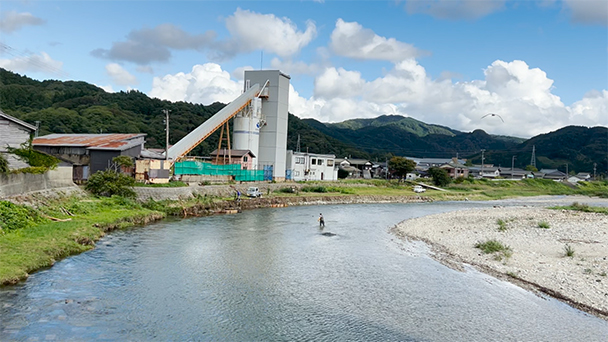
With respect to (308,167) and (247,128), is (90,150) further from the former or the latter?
(308,167)

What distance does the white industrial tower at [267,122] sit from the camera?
56875mm

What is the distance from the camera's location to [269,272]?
1889 centimetres

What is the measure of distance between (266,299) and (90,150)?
1246 inches

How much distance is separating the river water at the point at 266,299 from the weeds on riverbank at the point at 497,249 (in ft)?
10.7

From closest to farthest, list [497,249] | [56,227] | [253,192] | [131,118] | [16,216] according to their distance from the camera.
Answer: [16,216] < [56,227] < [497,249] < [253,192] < [131,118]

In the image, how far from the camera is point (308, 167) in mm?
68438

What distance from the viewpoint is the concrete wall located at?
75.6 feet

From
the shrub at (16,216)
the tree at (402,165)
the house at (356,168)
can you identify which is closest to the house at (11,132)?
the shrub at (16,216)

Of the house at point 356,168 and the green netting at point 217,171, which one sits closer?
the green netting at point 217,171

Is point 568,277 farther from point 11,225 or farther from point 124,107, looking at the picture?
point 124,107

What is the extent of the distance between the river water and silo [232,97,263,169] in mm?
33082

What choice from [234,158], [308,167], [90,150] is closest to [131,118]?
[308,167]

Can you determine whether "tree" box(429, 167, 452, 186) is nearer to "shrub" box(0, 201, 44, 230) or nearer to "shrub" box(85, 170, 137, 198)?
"shrub" box(85, 170, 137, 198)

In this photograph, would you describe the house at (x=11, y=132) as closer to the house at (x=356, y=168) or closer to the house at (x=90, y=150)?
the house at (x=90, y=150)
